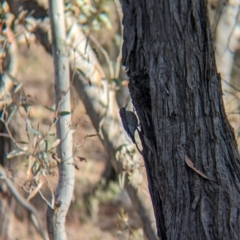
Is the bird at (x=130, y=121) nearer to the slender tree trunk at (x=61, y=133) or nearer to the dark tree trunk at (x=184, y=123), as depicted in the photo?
the dark tree trunk at (x=184, y=123)

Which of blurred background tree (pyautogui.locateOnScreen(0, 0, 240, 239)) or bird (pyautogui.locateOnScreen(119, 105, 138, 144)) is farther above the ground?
blurred background tree (pyautogui.locateOnScreen(0, 0, 240, 239))

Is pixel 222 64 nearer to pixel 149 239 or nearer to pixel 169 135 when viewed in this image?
pixel 149 239

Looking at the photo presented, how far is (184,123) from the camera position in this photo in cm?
230

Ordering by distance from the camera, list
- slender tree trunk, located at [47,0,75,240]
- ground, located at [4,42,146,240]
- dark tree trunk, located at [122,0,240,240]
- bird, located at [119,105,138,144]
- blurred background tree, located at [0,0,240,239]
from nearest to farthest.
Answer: dark tree trunk, located at [122,0,240,240], bird, located at [119,105,138,144], slender tree trunk, located at [47,0,75,240], blurred background tree, located at [0,0,240,239], ground, located at [4,42,146,240]

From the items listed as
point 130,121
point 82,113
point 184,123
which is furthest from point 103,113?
point 184,123

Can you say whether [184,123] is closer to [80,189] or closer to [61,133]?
[61,133]

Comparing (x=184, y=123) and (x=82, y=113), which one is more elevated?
(x=82, y=113)

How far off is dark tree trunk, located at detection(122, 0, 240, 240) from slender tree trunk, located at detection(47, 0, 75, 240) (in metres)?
1.21

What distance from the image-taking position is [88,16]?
16.3ft

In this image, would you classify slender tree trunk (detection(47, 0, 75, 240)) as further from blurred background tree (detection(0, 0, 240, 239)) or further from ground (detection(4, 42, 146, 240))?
ground (detection(4, 42, 146, 240))

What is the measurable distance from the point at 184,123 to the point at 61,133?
144 cm

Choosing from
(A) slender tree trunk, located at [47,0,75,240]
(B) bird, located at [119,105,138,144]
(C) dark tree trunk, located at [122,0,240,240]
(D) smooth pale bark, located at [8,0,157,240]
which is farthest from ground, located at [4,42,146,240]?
(C) dark tree trunk, located at [122,0,240,240]

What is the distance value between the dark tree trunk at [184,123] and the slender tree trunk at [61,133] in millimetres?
1208

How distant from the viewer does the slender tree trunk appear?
3471 mm
